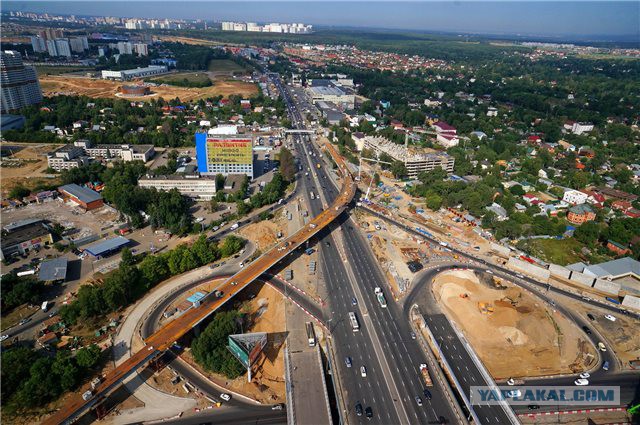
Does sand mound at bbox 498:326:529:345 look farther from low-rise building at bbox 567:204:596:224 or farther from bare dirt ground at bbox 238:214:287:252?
low-rise building at bbox 567:204:596:224

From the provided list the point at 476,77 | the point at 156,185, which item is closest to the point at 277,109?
the point at 156,185

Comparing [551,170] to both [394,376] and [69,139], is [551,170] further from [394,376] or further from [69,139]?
[69,139]

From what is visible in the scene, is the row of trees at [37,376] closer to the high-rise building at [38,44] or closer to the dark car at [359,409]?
the dark car at [359,409]

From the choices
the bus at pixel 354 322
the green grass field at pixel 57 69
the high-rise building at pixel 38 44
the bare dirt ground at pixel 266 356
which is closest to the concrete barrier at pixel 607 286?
the bus at pixel 354 322

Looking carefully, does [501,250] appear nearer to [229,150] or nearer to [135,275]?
[135,275]

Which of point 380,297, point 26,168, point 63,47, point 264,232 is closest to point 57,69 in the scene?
point 63,47

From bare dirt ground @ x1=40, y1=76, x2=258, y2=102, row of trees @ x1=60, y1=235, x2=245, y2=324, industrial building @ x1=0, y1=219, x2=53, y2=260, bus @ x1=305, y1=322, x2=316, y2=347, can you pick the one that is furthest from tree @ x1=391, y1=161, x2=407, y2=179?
bare dirt ground @ x1=40, y1=76, x2=258, y2=102
